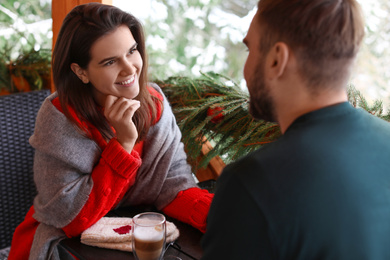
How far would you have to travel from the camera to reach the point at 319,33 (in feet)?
2.56

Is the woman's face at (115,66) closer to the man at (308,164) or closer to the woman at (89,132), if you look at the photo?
the woman at (89,132)

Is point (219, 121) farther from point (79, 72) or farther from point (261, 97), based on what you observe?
point (261, 97)

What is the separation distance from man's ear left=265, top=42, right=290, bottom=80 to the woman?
62 cm

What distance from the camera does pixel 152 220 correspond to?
115 cm

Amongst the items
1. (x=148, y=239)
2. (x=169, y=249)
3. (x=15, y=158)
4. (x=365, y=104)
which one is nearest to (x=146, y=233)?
(x=148, y=239)

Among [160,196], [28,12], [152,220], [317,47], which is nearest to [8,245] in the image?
[160,196]

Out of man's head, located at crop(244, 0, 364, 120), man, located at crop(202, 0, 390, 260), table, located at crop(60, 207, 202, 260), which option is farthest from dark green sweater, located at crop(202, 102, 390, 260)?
table, located at crop(60, 207, 202, 260)

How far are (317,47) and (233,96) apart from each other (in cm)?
93

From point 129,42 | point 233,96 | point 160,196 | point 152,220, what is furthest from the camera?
point 233,96

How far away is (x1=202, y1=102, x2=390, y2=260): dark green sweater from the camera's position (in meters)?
0.72

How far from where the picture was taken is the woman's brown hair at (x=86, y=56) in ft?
4.31

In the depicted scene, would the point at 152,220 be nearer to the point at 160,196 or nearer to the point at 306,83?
the point at 160,196

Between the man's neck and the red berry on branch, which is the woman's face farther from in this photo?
the man's neck

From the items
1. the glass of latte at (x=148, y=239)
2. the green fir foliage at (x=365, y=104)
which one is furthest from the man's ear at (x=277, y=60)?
the green fir foliage at (x=365, y=104)
